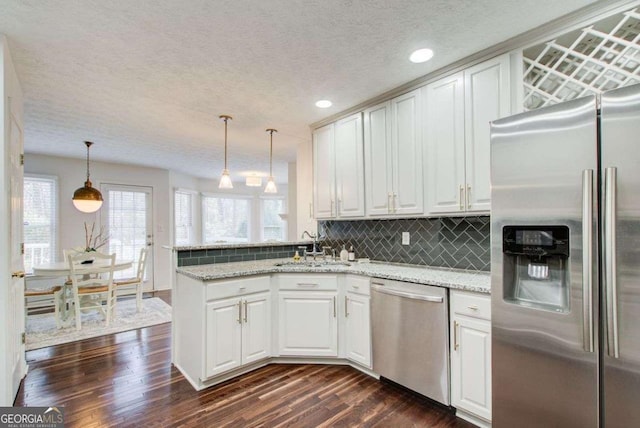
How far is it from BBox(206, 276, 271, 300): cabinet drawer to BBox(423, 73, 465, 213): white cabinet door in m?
1.58

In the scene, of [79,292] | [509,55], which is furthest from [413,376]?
[79,292]

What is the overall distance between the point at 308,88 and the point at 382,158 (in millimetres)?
926

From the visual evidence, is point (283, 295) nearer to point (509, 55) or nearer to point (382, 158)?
point (382, 158)

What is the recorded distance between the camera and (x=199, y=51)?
7.04 ft

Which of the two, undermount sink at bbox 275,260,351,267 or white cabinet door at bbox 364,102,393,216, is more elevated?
white cabinet door at bbox 364,102,393,216

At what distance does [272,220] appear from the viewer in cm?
886

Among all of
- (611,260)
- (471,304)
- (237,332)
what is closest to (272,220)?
(237,332)

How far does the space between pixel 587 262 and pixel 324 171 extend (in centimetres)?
251

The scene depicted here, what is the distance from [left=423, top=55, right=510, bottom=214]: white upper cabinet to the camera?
2.15 m

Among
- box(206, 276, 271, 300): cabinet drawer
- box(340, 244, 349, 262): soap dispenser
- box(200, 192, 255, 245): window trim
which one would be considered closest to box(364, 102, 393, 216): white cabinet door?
box(340, 244, 349, 262): soap dispenser

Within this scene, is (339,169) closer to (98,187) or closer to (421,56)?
(421,56)

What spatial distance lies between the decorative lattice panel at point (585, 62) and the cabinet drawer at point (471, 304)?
4.36ft

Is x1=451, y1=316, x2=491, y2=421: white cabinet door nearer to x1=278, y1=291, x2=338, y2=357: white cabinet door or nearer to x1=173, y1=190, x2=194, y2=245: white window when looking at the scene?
x1=278, y1=291, x2=338, y2=357: white cabinet door

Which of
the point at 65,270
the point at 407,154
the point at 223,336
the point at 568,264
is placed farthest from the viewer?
the point at 65,270
